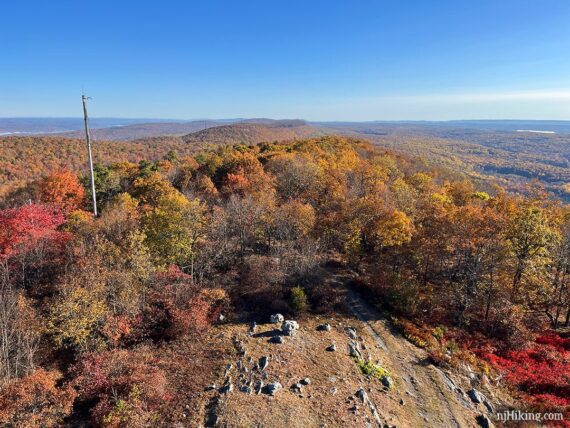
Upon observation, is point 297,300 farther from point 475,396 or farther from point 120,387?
point 120,387

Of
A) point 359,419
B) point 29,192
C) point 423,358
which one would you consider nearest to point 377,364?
point 423,358

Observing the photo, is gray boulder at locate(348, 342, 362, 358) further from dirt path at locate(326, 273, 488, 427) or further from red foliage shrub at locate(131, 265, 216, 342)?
red foliage shrub at locate(131, 265, 216, 342)

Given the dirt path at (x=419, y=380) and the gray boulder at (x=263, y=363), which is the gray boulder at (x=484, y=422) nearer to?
the dirt path at (x=419, y=380)

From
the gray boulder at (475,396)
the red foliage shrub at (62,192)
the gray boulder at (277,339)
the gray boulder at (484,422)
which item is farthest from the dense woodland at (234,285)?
the gray boulder at (484,422)

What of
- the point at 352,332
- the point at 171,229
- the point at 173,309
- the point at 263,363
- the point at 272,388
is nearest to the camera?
the point at 272,388

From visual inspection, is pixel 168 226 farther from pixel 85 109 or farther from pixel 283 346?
pixel 85 109

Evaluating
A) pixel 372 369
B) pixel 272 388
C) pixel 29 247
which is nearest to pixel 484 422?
pixel 372 369
